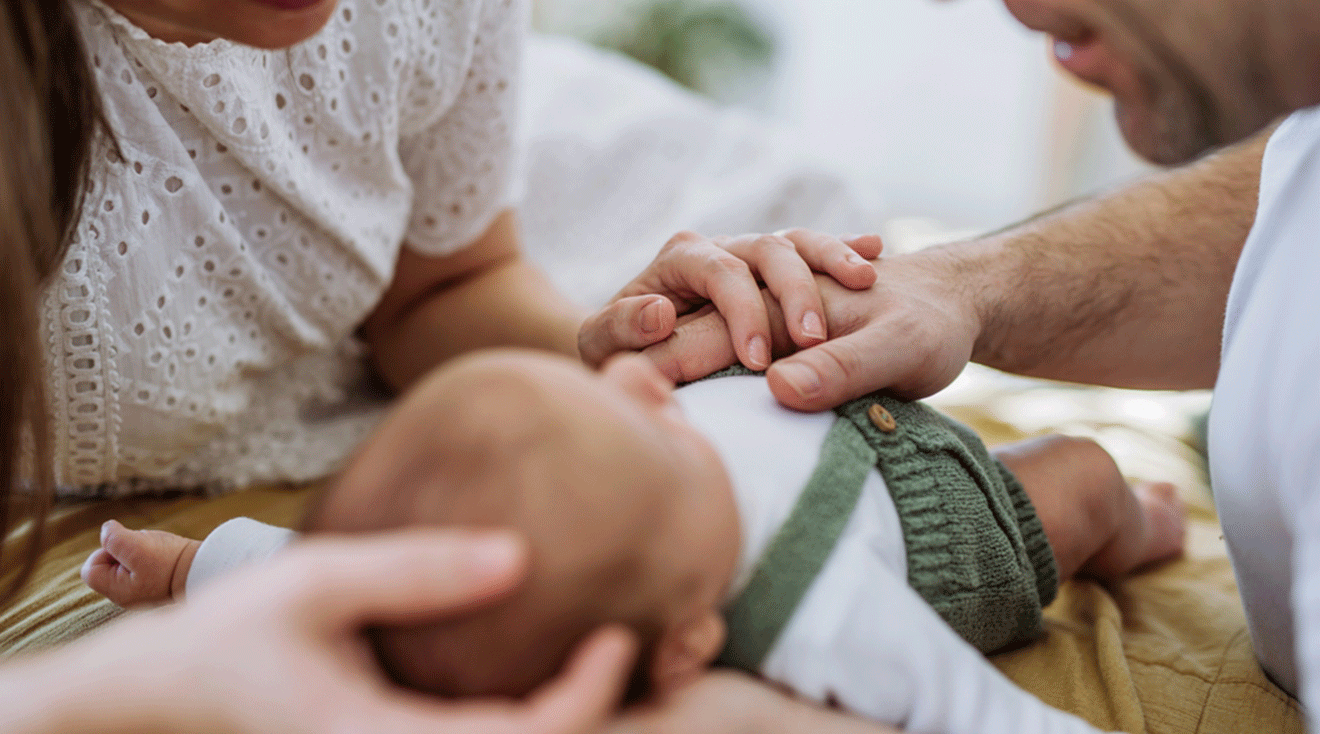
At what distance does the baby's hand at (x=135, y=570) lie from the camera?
31.0 inches

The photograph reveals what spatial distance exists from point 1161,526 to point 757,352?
0.57 m

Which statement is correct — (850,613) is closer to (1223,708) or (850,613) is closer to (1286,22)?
(1223,708)

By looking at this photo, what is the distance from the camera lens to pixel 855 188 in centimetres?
173

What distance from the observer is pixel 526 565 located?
50cm

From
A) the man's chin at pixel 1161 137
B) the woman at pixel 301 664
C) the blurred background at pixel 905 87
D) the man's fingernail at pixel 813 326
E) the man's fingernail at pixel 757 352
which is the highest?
the man's chin at pixel 1161 137

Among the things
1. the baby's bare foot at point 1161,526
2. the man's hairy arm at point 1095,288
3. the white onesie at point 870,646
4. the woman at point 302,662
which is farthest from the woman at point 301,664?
the baby's bare foot at point 1161,526

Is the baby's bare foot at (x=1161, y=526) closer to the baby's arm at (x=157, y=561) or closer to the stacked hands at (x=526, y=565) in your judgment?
the stacked hands at (x=526, y=565)

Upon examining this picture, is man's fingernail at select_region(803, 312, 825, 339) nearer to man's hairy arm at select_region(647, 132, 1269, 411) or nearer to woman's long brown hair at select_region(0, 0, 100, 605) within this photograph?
man's hairy arm at select_region(647, 132, 1269, 411)

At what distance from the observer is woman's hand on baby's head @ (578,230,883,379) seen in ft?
2.74

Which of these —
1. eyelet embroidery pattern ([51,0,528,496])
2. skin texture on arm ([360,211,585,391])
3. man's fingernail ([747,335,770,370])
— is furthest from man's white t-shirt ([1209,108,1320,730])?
eyelet embroidery pattern ([51,0,528,496])

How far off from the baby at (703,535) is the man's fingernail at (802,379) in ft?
0.10

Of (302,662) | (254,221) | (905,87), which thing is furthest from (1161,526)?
(905,87)

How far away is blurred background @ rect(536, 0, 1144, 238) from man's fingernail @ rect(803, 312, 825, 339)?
8.78ft

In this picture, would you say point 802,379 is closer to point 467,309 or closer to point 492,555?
point 492,555
